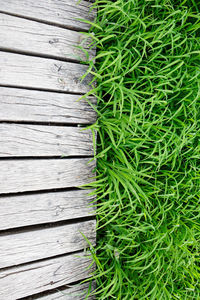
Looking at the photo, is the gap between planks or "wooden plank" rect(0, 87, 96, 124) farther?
the gap between planks

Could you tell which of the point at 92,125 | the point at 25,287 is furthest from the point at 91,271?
the point at 92,125

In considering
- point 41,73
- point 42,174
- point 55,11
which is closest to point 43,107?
point 41,73

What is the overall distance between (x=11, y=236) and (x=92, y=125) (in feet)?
1.88

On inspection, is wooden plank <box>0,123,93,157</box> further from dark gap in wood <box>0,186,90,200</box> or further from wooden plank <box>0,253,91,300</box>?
wooden plank <box>0,253,91,300</box>

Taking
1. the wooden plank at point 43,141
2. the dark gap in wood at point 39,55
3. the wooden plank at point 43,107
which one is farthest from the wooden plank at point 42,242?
the dark gap in wood at point 39,55

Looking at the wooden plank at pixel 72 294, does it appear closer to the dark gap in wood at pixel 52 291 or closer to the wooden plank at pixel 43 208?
the dark gap in wood at pixel 52 291

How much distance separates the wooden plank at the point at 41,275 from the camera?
1034 millimetres

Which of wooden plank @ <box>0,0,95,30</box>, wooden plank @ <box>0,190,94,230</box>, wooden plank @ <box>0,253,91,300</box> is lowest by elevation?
wooden plank @ <box>0,253,91,300</box>

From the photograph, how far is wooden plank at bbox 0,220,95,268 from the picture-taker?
1032 millimetres

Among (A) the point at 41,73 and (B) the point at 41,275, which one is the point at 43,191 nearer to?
(B) the point at 41,275

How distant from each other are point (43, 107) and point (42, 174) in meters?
0.29

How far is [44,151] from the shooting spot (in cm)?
111

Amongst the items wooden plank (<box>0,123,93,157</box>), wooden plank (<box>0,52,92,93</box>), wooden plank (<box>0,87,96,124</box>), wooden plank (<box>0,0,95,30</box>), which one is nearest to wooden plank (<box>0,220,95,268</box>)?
wooden plank (<box>0,123,93,157</box>)

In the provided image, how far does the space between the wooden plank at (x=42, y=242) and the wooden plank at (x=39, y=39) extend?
76cm
